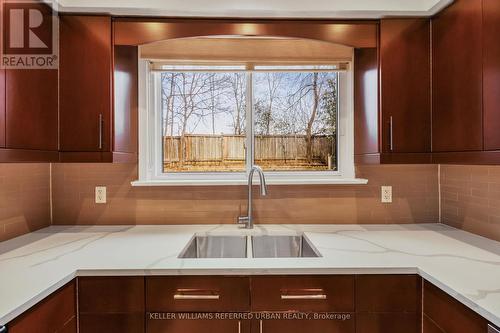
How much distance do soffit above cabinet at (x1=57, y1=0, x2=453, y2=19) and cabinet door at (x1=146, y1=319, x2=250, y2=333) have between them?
1.50 m

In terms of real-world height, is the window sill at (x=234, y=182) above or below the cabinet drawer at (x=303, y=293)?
above

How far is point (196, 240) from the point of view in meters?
1.88

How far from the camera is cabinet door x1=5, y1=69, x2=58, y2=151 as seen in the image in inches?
52.2

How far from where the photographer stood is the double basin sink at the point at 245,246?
188 cm

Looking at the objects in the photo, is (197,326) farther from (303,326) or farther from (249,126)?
(249,126)

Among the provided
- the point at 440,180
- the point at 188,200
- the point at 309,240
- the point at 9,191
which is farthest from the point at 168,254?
the point at 440,180

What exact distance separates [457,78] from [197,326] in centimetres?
163

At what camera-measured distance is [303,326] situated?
4.26ft

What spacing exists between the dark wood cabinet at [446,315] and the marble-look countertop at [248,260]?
0.15ft

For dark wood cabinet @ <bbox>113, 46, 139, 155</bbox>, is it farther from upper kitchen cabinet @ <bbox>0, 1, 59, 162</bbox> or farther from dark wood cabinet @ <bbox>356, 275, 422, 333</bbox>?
dark wood cabinet @ <bbox>356, 275, 422, 333</bbox>

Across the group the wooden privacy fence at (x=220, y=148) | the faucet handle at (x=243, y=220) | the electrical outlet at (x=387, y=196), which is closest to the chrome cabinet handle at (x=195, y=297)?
the faucet handle at (x=243, y=220)

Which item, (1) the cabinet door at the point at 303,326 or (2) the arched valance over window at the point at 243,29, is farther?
(2) the arched valance over window at the point at 243,29

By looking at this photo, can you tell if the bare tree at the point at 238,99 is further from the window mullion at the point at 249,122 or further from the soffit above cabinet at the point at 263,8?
the soffit above cabinet at the point at 263,8

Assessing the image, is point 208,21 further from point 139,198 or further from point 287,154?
point 139,198
